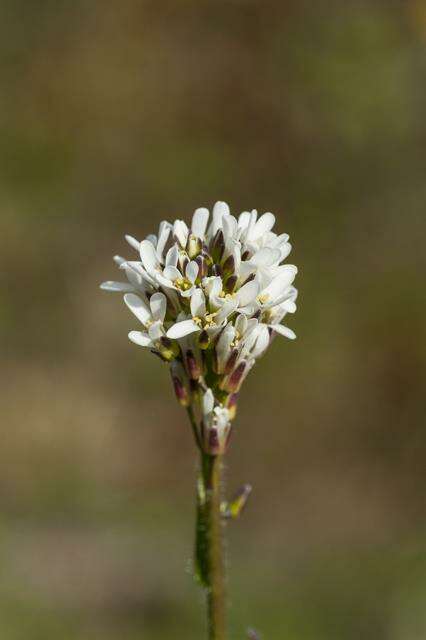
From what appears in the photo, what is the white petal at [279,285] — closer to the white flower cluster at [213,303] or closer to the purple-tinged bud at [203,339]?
the white flower cluster at [213,303]

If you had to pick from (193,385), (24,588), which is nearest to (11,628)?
(24,588)

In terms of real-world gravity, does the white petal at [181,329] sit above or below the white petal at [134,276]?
below

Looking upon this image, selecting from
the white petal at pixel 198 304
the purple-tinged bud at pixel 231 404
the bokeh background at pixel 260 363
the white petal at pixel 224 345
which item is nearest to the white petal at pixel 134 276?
the white petal at pixel 198 304

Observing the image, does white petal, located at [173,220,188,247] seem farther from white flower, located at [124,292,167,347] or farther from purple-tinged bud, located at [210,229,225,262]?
white flower, located at [124,292,167,347]

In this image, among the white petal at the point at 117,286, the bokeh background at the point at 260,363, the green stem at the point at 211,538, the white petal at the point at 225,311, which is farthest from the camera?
the bokeh background at the point at 260,363

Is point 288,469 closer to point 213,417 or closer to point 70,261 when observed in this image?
point 70,261

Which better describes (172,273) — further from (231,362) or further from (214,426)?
(214,426)

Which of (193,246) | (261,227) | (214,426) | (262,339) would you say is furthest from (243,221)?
(214,426)
